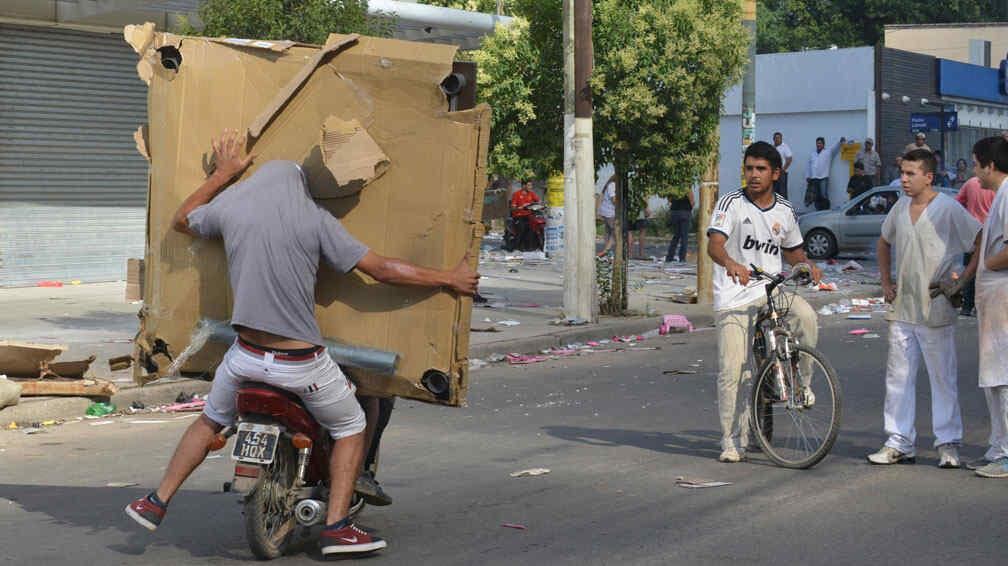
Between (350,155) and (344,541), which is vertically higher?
(350,155)

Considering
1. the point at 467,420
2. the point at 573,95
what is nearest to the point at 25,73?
the point at 573,95

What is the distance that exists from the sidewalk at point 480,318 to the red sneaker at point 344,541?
5268mm

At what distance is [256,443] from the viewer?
19.6ft

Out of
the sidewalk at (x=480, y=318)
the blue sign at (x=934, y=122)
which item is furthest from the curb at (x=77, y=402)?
the blue sign at (x=934, y=122)

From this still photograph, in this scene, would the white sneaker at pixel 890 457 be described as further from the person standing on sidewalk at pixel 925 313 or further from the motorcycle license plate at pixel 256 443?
the motorcycle license plate at pixel 256 443

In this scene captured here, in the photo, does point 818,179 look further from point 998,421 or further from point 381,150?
point 381,150

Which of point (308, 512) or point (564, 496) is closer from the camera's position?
point (308, 512)

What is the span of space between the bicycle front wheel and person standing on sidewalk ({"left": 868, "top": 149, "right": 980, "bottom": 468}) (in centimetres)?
50

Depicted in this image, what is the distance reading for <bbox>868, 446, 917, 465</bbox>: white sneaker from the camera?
8750mm

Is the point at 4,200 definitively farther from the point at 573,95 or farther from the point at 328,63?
the point at 328,63

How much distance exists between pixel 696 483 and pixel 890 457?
4.58 ft

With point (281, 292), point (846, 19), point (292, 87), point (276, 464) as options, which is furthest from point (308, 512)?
point (846, 19)

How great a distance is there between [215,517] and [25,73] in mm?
14709

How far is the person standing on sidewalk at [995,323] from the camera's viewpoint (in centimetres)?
834
